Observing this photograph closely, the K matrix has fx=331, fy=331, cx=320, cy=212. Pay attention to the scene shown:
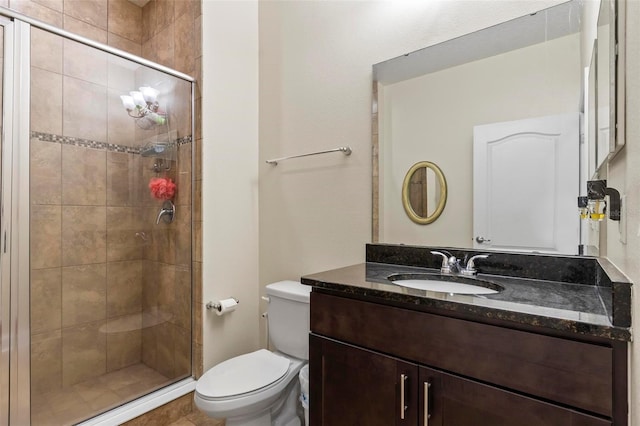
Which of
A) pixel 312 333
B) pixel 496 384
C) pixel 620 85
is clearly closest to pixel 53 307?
pixel 312 333


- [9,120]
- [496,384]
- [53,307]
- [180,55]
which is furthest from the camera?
[180,55]

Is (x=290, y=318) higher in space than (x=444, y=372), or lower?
lower

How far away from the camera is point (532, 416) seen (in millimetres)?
777

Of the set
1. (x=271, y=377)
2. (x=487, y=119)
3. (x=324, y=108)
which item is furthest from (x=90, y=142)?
(x=487, y=119)

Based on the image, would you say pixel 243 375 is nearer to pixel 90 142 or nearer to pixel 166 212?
pixel 166 212

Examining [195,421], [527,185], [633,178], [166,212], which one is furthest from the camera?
[166,212]

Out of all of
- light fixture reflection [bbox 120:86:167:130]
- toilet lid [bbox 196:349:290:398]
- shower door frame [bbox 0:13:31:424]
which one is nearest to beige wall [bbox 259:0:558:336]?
toilet lid [bbox 196:349:290:398]

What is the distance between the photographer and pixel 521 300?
0.90 m

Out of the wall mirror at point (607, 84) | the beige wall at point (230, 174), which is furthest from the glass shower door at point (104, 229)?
the wall mirror at point (607, 84)

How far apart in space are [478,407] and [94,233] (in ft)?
6.91

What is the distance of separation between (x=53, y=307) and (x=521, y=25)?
2.54m

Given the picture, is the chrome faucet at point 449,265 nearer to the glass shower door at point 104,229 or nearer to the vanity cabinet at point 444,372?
the vanity cabinet at point 444,372

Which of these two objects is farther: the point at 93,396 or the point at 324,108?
the point at 324,108

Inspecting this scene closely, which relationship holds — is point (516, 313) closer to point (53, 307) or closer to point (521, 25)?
point (521, 25)
